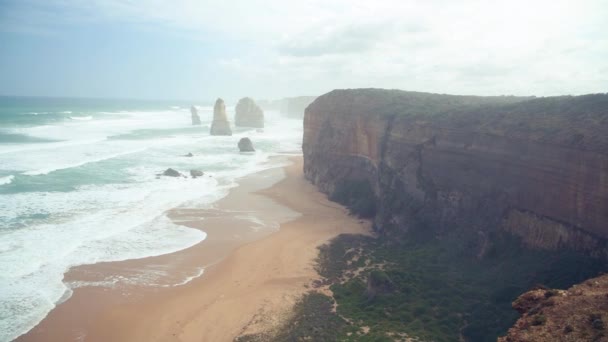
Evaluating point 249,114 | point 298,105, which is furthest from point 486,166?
point 298,105

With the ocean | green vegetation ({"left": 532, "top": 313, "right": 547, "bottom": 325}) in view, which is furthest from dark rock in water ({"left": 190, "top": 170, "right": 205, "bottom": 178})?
green vegetation ({"left": 532, "top": 313, "right": 547, "bottom": 325})

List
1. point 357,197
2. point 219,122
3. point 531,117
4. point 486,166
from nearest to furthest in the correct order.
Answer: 1. point 531,117
2. point 486,166
3. point 357,197
4. point 219,122

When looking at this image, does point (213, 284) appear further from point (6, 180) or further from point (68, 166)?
point (68, 166)

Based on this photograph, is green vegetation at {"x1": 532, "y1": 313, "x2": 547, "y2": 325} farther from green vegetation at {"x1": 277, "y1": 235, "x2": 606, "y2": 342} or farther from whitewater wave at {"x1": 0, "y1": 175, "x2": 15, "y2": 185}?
whitewater wave at {"x1": 0, "y1": 175, "x2": 15, "y2": 185}

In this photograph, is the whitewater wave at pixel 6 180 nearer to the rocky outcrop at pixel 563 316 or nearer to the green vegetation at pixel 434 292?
the green vegetation at pixel 434 292

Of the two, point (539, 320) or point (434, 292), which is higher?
point (539, 320)

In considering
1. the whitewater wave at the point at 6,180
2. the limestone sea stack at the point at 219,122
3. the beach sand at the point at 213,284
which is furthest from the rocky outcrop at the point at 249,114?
the beach sand at the point at 213,284

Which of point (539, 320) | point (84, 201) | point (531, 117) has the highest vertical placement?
point (531, 117)

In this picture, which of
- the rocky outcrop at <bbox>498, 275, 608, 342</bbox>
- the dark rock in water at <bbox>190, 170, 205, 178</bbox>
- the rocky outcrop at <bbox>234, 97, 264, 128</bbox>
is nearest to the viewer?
the rocky outcrop at <bbox>498, 275, 608, 342</bbox>
